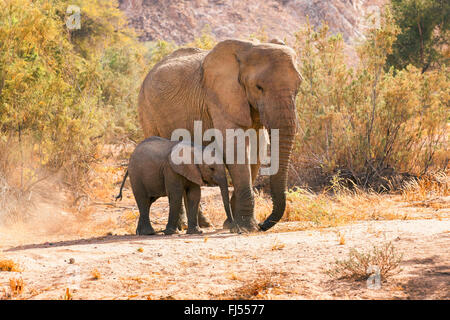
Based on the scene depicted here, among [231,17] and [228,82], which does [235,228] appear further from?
[231,17]

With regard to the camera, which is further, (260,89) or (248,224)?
(248,224)

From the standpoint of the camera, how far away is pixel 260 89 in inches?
297

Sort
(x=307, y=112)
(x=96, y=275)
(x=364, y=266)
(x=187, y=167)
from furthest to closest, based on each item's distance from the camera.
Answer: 1. (x=307, y=112)
2. (x=187, y=167)
3. (x=96, y=275)
4. (x=364, y=266)

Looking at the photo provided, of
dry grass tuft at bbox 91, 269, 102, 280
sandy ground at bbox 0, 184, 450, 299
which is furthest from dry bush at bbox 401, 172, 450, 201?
dry grass tuft at bbox 91, 269, 102, 280

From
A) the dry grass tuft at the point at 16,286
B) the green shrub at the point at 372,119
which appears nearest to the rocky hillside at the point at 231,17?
the green shrub at the point at 372,119

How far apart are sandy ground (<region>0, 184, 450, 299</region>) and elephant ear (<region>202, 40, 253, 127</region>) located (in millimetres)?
1569

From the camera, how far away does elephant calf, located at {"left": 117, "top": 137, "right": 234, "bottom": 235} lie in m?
7.82

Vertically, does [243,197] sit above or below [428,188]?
above

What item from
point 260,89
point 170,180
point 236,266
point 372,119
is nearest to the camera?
point 236,266

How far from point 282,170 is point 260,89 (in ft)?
3.45

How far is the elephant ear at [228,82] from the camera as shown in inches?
305

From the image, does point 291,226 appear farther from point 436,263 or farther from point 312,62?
point 312,62

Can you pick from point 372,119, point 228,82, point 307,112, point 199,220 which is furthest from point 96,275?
point 307,112

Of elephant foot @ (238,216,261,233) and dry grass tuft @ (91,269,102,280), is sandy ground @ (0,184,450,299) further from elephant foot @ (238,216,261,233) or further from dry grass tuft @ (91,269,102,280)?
elephant foot @ (238,216,261,233)
